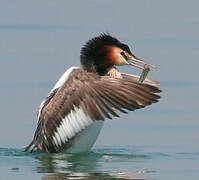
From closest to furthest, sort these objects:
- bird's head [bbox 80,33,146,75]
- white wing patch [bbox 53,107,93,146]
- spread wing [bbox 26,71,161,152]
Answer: spread wing [bbox 26,71,161,152], white wing patch [bbox 53,107,93,146], bird's head [bbox 80,33,146,75]

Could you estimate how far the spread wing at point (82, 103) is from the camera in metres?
13.7

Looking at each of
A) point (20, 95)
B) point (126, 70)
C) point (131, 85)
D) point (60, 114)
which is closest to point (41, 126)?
point (60, 114)

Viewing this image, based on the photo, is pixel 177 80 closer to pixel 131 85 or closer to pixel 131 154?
pixel 131 154

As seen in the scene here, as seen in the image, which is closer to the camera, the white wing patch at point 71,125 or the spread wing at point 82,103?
the spread wing at point 82,103

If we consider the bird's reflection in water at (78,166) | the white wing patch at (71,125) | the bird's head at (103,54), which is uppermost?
the bird's head at (103,54)

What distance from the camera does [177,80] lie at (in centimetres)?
1872

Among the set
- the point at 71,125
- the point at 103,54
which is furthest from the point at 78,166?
the point at 103,54

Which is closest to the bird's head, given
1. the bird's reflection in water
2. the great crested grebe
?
the great crested grebe

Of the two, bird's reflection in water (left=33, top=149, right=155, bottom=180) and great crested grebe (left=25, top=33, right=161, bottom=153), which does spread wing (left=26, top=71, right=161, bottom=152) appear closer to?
great crested grebe (left=25, top=33, right=161, bottom=153)

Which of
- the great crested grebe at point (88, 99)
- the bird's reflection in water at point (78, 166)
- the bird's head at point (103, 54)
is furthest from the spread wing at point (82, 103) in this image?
the bird's head at point (103, 54)

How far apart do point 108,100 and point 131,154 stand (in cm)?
153

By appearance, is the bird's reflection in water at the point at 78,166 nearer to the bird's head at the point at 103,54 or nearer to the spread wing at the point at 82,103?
the spread wing at the point at 82,103

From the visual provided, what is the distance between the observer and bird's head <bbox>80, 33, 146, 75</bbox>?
15.2 m

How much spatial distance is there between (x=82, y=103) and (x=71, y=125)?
34 centimetres
